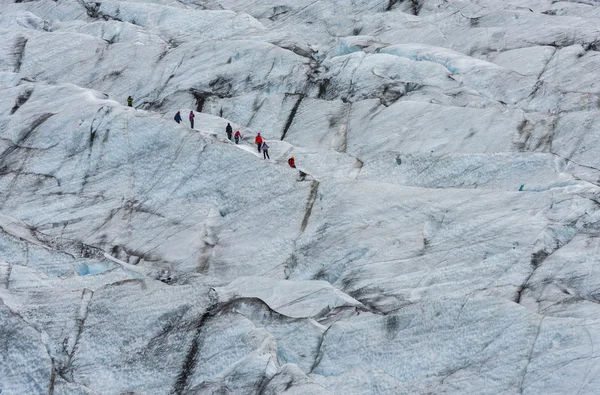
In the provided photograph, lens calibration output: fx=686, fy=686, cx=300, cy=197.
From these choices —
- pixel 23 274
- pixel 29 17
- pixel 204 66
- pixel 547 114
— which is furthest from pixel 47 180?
pixel 547 114

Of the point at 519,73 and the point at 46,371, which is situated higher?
the point at 519,73

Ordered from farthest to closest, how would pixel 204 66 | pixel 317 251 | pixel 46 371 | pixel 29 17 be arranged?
pixel 29 17
pixel 204 66
pixel 317 251
pixel 46 371

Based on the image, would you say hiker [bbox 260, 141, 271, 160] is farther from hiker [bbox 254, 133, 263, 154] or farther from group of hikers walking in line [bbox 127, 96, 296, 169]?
hiker [bbox 254, 133, 263, 154]

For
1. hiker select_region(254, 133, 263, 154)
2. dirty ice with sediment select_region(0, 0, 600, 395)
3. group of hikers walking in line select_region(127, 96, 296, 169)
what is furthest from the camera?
hiker select_region(254, 133, 263, 154)

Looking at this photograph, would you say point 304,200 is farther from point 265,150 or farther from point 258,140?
point 258,140

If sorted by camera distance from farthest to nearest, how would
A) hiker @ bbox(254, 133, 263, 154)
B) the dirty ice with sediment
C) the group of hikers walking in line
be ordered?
hiker @ bbox(254, 133, 263, 154) < the group of hikers walking in line < the dirty ice with sediment

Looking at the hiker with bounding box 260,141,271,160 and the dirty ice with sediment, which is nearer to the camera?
the dirty ice with sediment

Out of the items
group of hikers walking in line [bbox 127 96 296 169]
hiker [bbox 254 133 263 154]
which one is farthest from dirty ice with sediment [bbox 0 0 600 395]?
group of hikers walking in line [bbox 127 96 296 169]

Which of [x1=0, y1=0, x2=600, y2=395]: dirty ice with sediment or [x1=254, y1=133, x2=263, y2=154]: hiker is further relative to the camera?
[x1=254, y1=133, x2=263, y2=154]: hiker

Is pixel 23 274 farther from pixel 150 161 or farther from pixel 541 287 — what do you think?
pixel 541 287
